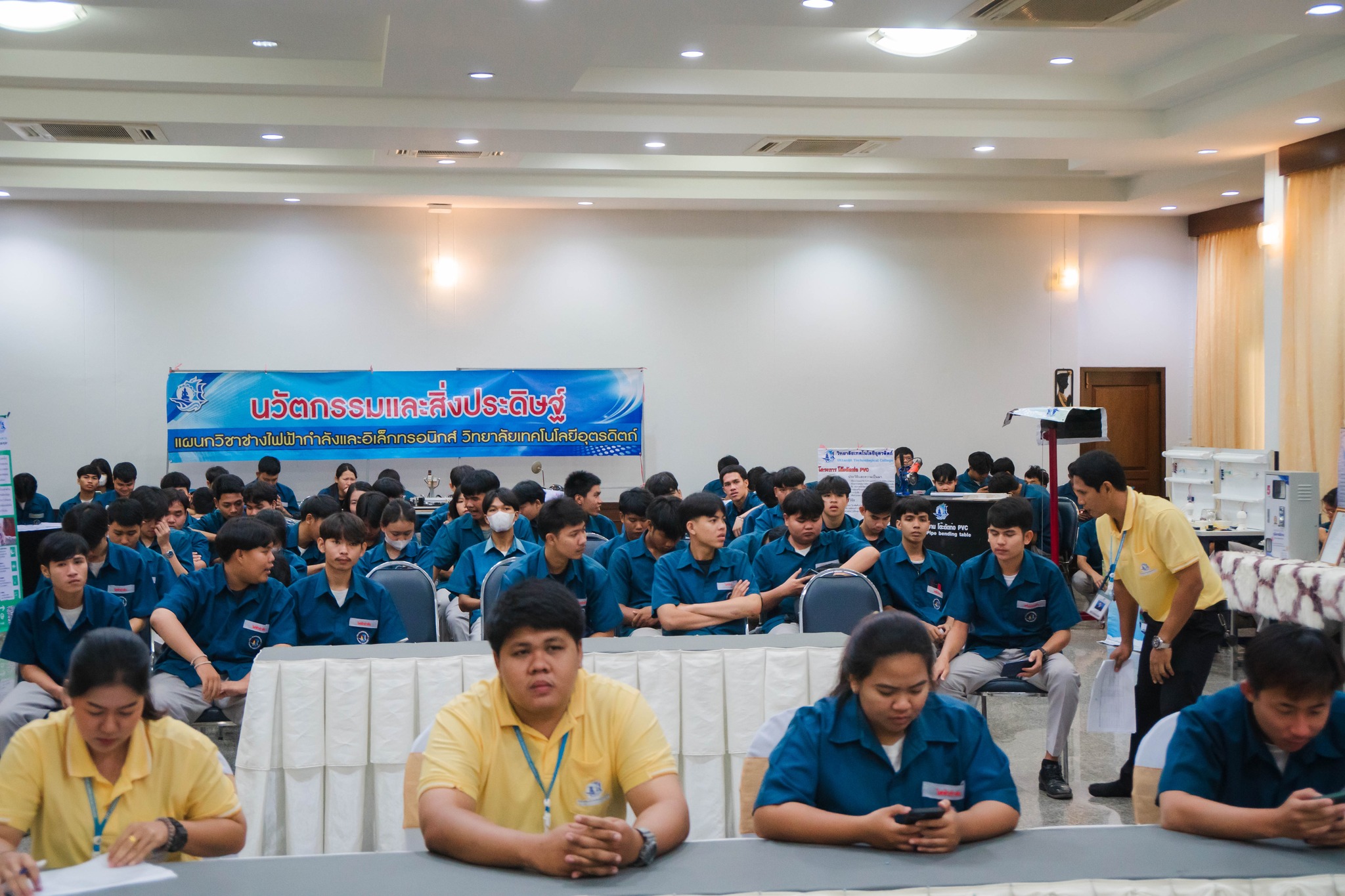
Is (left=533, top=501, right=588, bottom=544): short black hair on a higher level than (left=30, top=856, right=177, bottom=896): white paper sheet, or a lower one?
higher

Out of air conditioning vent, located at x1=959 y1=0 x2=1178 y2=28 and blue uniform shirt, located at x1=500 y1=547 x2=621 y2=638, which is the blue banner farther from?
blue uniform shirt, located at x1=500 y1=547 x2=621 y2=638

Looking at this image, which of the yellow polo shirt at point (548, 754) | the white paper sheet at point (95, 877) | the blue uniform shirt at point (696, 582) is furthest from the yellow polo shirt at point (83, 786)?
the blue uniform shirt at point (696, 582)

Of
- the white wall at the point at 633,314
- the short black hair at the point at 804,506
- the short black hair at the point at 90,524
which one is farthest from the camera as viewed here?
the white wall at the point at 633,314

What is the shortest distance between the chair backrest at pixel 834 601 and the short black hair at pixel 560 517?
1.02m

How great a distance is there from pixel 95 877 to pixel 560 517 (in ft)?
8.92

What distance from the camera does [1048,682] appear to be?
4633 mm

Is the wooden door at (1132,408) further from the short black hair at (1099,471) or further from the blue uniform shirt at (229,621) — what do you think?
the blue uniform shirt at (229,621)

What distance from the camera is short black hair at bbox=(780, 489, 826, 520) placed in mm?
5344

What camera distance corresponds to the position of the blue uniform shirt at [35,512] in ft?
30.4

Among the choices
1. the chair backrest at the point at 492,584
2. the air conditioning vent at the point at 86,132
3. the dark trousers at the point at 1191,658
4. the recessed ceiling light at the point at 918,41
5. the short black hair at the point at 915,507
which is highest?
the recessed ceiling light at the point at 918,41

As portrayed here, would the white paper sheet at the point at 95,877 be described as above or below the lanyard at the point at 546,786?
below

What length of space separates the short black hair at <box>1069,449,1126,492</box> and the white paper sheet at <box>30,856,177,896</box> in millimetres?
3423

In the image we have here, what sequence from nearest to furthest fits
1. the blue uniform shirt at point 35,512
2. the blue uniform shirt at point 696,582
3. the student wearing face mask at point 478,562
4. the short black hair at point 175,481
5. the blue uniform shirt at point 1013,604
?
1. the blue uniform shirt at point 1013,604
2. the blue uniform shirt at point 696,582
3. the student wearing face mask at point 478,562
4. the short black hair at point 175,481
5. the blue uniform shirt at point 35,512

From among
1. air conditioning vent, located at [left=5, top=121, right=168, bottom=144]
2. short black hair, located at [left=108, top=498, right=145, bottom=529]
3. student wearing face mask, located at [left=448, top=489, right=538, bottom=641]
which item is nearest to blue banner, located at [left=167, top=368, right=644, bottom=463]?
air conditioning vent, located at [left=5, top=121, right=168, bottom=144]
